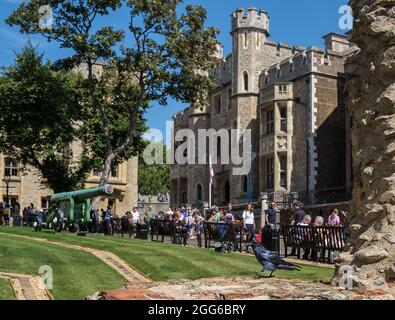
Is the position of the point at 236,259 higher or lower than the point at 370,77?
lower

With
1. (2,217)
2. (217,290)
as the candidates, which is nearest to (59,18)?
(2,217)

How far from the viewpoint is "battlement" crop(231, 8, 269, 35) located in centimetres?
4425

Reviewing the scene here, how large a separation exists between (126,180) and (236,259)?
4183 cm

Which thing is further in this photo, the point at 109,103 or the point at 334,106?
the point at 334,106

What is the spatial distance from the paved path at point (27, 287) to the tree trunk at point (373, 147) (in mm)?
4750

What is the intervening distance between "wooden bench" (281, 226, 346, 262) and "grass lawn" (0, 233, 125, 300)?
560 centimetres

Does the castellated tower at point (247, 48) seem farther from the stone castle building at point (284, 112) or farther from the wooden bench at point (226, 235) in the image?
the wooden bench at point (226, 235)

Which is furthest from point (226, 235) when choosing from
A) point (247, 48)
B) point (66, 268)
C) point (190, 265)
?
point (247, 48)

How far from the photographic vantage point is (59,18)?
28172mm

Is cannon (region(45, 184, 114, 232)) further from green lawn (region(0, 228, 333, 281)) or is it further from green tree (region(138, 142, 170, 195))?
green tree (region(138, 142, 170, 195))

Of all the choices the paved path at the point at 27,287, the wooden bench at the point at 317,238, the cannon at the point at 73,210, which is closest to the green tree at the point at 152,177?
the cannon at the point at 73,210

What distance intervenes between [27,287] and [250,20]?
37.0 metres

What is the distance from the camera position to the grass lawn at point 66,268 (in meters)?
10.0
